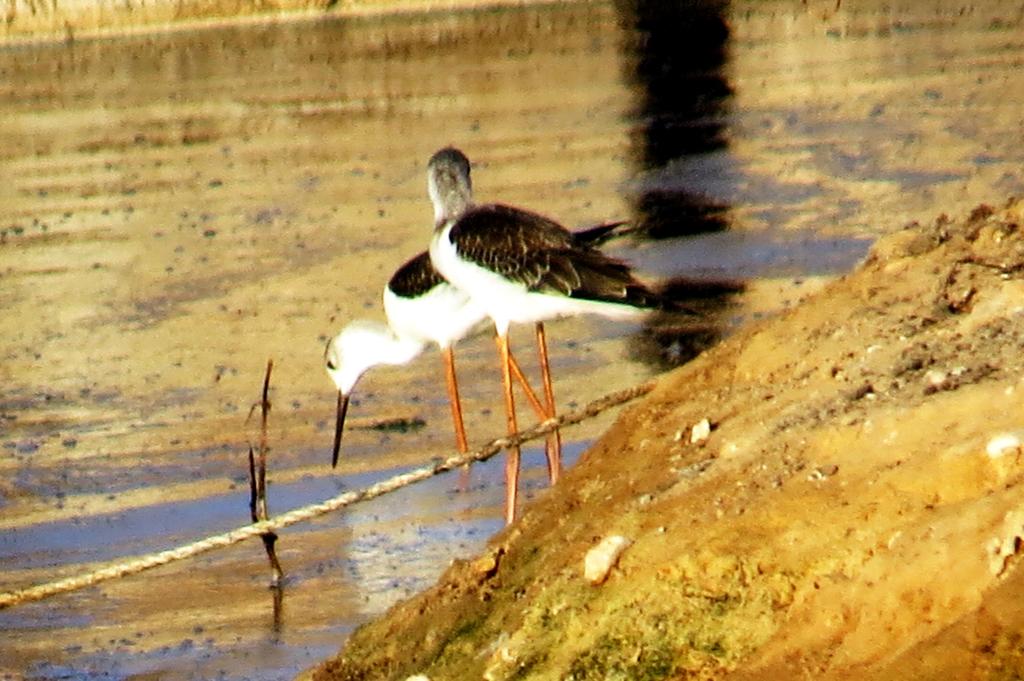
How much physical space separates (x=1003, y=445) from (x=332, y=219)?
1313 cm

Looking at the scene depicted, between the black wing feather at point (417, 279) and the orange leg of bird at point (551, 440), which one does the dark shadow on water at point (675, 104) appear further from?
the orange leg of bird at point (551, 440)

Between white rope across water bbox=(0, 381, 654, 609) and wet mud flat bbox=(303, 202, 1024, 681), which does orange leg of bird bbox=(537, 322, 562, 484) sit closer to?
white rope across water bbox=(0, 381, 654, 609)

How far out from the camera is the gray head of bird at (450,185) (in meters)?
10.1

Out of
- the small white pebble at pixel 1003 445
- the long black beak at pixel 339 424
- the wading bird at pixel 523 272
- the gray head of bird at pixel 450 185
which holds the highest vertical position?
the small white pebble at pixel 1003 445

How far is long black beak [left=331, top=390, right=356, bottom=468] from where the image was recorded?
34.4ft

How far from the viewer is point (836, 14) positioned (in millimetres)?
28047

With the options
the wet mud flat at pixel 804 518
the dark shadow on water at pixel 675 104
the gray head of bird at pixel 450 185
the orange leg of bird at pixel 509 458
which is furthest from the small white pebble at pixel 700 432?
the dark shadow on water at pixel 675 104

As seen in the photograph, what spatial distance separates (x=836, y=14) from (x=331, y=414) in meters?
17.8

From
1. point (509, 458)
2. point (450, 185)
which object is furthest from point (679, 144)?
→ point (509, 458)

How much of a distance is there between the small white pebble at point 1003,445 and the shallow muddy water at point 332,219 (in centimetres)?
345

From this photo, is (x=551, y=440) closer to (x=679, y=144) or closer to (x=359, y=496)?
(x=359, y=496)

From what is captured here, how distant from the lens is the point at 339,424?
1072 centimetres

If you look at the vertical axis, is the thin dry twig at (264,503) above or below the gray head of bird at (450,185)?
below

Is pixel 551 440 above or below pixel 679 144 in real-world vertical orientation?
above
